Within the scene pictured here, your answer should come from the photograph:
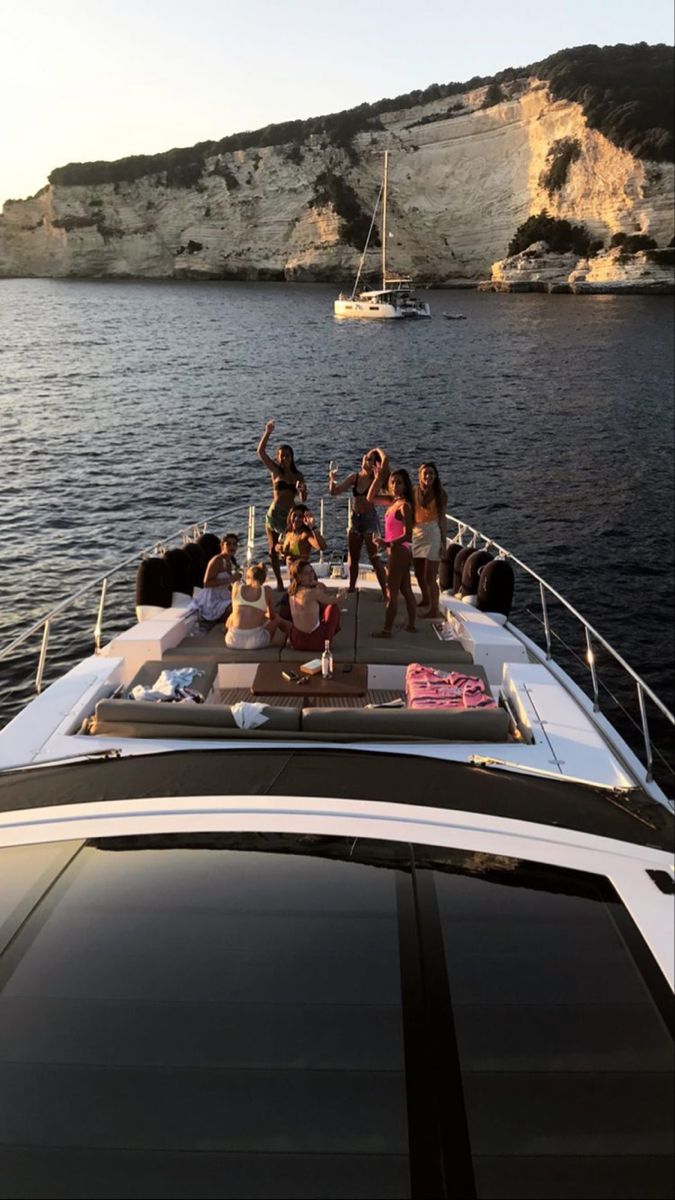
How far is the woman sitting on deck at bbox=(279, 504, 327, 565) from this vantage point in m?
8.93

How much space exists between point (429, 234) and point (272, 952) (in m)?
131

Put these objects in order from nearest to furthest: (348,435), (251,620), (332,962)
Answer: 1. (332,962)
2. (251,620)
3. (348,435)

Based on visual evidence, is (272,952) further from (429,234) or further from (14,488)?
(429,234)

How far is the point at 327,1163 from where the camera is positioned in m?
2.40

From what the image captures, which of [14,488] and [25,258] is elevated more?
[25,258]

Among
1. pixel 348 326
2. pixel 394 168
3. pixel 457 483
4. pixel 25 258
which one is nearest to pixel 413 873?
pixel 457 483

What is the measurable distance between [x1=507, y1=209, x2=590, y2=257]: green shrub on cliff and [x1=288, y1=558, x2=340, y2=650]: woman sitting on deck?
108m

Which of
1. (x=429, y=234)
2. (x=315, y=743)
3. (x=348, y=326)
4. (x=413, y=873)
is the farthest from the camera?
(x=429, y=234)

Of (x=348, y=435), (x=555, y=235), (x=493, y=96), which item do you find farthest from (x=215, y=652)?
(x=493, y=96)

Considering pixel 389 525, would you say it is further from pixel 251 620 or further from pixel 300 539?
pixel 251 620

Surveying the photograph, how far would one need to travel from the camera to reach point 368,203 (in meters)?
124

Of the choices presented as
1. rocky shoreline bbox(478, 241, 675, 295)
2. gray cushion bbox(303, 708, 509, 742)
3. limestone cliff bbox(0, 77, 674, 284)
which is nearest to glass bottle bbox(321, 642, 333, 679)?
gray cushion bbox(303, 708, 509, 742)

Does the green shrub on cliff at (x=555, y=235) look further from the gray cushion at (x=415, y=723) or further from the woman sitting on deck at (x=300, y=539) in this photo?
the gray cushion at (x=415, y=723)

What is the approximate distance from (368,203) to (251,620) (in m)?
133
